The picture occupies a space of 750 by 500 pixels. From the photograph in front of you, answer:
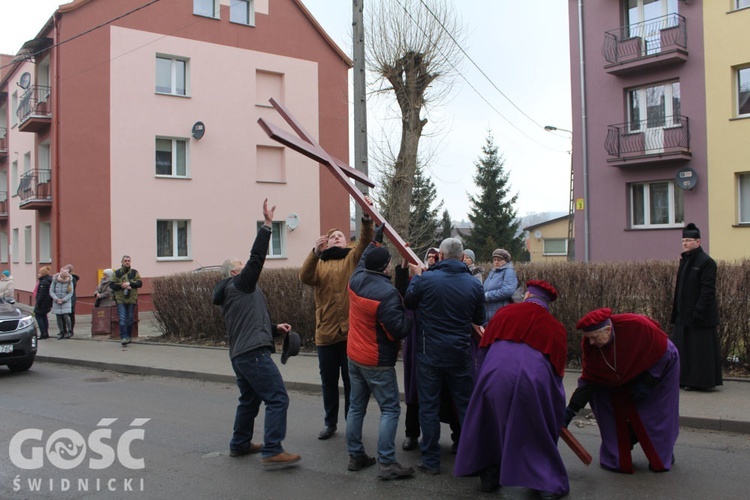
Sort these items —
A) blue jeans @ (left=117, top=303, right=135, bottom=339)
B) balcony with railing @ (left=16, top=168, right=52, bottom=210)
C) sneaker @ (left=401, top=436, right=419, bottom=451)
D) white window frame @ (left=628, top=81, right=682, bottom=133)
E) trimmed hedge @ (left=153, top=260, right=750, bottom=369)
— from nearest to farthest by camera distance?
sneaker @ (left=401, top=436, right=419, bottom=451) → trimmed hedge @ (left=153, top=260, right=750, bottom=369) → blue jeans @ (left=117, top=303, right=135, bottom=339) → white window frame @ (left=628, top=81, right=682, bottom=133) → balcony with railing @ (left=16, top=168, right=52, bottom=210)

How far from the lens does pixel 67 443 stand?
636 centimetres

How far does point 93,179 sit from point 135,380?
13.9 metres

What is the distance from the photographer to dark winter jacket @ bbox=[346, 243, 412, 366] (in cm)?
515

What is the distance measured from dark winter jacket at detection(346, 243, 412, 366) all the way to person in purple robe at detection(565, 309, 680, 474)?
1.45 metres

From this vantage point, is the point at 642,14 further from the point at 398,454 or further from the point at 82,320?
the point at 82,320

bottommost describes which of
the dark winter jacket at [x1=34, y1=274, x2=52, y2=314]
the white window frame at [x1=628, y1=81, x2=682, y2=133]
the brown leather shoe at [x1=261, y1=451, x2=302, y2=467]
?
the brown leather shoe at [x1=261, y1=451, x2=302, y2=467]

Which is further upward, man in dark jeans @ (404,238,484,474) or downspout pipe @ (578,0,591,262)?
downspout pipe @ (578,0,591,262)

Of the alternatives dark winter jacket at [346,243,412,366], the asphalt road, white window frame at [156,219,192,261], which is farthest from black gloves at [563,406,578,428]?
white window frame at [156,219,192,261]

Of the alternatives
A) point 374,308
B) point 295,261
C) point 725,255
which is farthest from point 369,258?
point 295,261

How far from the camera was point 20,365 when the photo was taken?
1144cm

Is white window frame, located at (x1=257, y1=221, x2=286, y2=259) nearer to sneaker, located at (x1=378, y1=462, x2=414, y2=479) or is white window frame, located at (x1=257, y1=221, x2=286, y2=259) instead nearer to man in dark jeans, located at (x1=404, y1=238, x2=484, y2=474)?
man in dark jeans, located at (x1=404, y1=238, x2=484, y2=474)

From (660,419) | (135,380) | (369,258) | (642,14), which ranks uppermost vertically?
(642,14)

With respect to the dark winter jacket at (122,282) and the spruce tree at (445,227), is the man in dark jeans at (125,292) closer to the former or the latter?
the dark winter jacket at (122,282)

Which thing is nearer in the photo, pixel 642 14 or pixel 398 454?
pixel 398 454
